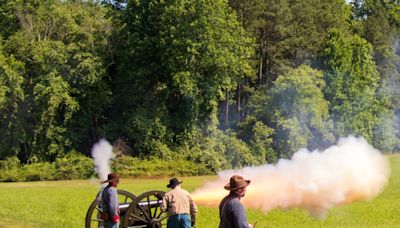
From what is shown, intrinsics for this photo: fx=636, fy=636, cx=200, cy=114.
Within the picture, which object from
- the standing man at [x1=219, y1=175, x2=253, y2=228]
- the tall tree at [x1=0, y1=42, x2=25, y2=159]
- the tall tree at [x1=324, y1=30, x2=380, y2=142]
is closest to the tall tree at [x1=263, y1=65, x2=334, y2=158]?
the tall tree at [x1=324, y1=30, x2=380, y2=142]

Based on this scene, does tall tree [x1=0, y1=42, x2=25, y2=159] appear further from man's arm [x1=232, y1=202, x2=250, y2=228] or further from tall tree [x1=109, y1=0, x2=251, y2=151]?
man's arm [x1=232, y1=202, x2=250, y2=228]

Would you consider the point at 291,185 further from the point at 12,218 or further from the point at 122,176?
the point at 122,176

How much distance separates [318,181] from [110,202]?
423cm

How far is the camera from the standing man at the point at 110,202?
12.6m

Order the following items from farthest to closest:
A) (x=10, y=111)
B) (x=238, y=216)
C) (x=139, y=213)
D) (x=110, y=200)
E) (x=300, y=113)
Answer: (x=300, y=113), (x=10, y=111), (x=139, y=213), (x=110, y=200), (x=238, y=216)

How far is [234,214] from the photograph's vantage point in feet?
26.6

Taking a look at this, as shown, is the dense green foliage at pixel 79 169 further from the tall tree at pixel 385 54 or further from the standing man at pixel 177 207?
the standing man at pixel 177 207

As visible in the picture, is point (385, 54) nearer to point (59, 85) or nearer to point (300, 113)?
point (300, 113)

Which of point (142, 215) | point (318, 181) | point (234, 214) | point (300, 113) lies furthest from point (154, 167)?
point (234, 214)

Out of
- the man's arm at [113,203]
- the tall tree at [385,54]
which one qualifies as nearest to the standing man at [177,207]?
the man's arm at [113,203]

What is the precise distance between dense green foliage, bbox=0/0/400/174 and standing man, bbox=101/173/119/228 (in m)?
29.9

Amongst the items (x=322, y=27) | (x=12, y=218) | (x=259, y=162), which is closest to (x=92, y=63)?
(x=259, y=162)

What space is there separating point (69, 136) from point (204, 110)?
33.0 feet

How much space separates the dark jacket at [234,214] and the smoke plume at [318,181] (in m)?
4.76
